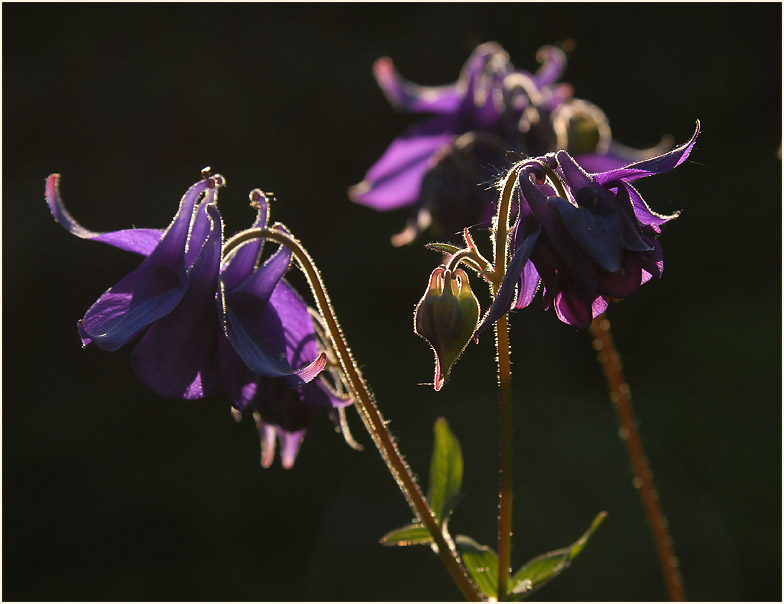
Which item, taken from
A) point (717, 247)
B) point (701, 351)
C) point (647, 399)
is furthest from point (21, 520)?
point (717, 247)

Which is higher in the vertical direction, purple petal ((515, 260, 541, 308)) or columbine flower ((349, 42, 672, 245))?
columbine flower ((349, 42, 672, 245))

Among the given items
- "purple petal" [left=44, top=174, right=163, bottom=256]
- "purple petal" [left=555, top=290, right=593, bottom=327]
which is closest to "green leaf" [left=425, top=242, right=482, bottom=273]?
"purple petal" [left=555, top=290, right=593, bottom=327]

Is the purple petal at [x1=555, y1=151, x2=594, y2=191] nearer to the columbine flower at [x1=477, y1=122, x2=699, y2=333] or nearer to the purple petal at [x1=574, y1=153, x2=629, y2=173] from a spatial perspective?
the columbine flower at [x1=477, y1=122, x2=699, y2=333]

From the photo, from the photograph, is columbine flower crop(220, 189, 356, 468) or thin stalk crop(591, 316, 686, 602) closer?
columbine flower crop(220, 189, 356, 468)

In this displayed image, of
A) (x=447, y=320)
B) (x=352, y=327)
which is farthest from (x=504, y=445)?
(x=352, y=327)

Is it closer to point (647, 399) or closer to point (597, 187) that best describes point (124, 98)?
point (647, 399)
